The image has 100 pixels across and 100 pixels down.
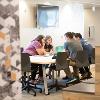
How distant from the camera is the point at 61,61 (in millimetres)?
6086

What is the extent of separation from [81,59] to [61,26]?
13.2 ft

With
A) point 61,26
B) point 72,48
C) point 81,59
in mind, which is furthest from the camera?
point 61,26

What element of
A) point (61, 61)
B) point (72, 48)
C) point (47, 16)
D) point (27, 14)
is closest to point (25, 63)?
point (61, 61)

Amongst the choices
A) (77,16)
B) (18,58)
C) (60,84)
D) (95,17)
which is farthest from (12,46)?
(95,17)

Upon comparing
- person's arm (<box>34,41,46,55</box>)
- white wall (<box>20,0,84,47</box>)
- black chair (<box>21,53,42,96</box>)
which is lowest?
black chair (<box>21,53,42,96</box>)

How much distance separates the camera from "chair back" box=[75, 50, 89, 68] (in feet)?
22.2

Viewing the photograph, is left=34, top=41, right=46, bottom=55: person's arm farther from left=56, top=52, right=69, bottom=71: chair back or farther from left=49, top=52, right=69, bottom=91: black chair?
left=56, top=52, right=69, bottom=71: chair back

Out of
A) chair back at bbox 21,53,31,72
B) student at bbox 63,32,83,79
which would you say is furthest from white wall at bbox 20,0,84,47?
chair back at bbox 21,53,31,72

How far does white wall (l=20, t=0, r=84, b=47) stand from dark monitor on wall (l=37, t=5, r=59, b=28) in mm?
184

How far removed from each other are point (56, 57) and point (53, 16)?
4.39 metres

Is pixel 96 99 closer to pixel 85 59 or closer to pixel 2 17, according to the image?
pixel 2 17

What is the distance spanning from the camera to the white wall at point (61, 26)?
28.9ft

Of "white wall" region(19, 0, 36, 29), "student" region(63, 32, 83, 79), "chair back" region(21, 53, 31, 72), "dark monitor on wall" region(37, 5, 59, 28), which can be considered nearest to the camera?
"chair back" region(21, 53, 31, 72)

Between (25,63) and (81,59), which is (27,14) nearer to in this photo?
(81,59)
